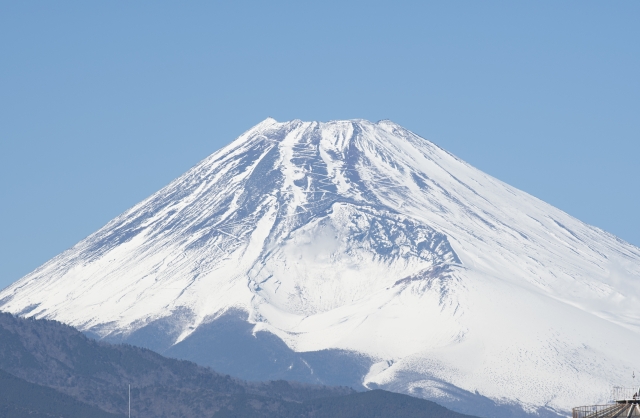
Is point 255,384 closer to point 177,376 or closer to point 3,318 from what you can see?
point 177,376

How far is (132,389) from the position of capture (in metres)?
160

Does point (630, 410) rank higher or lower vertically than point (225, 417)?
lower

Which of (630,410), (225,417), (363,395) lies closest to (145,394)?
(225,417)

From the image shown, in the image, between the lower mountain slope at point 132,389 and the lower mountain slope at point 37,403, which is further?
the lower mountain slope at point 132,389

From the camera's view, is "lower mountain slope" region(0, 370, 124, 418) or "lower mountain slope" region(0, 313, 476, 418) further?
"lower mountain slope" region(0, 313, 476, 418)

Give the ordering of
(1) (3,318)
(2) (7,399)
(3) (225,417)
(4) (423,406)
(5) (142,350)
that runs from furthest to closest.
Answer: (5) (142,350) < (1) (3,318) < (4) (423,406) < (3) (225,417) < (2) (7,399)

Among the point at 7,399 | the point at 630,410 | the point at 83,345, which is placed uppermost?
the point at 83,345

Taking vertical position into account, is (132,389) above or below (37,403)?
above

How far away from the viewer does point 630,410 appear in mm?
50000

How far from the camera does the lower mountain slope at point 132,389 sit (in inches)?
5630

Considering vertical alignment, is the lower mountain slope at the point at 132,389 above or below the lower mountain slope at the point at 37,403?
above

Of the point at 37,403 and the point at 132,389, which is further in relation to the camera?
the point at 132,389

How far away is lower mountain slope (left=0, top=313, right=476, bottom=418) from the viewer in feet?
469

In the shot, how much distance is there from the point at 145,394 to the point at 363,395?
69.0 ft
